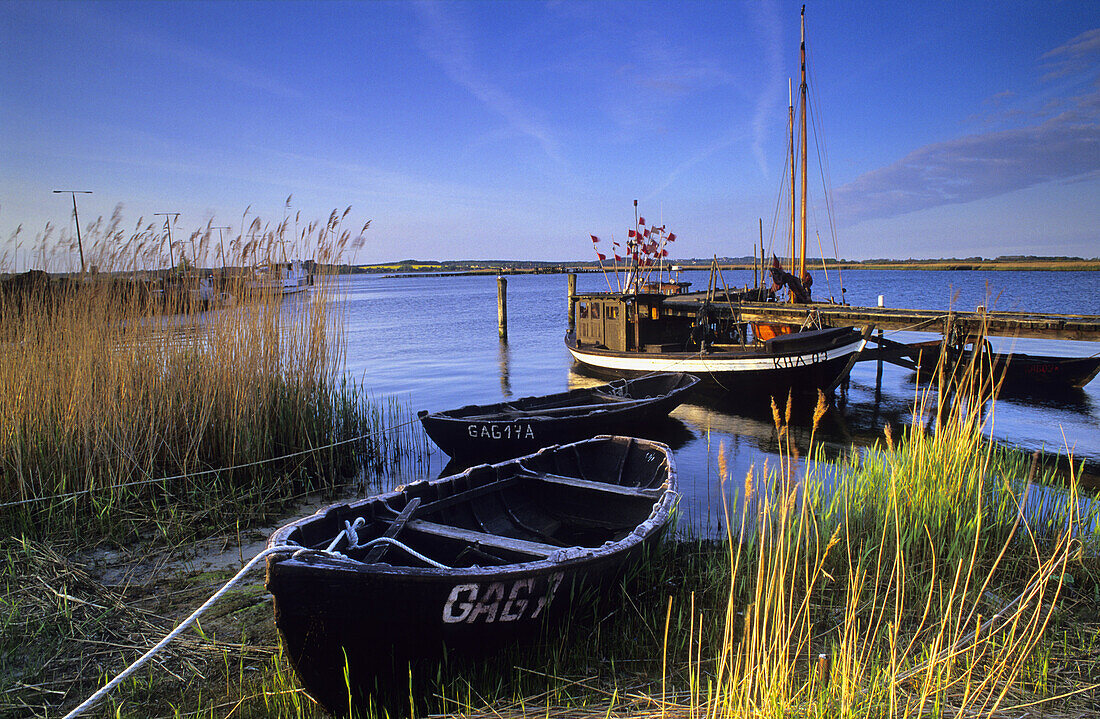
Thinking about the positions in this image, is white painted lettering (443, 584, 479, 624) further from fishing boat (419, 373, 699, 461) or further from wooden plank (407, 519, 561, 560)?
fishing boat (419, 373, 699, 461)

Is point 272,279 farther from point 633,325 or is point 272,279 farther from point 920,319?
point 920,319

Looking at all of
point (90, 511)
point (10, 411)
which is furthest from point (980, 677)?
point (10, 411)

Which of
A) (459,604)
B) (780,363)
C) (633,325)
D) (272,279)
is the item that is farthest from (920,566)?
(633,325)

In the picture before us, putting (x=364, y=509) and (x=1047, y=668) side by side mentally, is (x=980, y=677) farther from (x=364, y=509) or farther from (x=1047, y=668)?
(x=364, y=509)

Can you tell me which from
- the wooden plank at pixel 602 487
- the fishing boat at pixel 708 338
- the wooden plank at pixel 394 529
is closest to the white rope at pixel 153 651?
the wooden plank at pixel 394 529

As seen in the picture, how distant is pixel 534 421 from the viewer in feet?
30.2

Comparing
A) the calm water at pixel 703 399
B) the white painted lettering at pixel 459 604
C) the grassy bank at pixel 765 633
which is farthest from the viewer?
the calm water at pixel 703 399

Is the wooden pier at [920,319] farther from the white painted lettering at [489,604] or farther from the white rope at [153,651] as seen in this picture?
the white rope at [153,651]

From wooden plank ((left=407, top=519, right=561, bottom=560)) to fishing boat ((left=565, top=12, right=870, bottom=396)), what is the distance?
11000 mm

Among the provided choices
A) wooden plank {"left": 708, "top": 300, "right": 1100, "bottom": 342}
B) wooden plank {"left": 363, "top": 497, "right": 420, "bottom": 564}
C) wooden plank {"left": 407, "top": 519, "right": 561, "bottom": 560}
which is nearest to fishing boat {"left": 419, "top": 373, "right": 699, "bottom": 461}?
wooden plank {"left": 363, "top": 497, "right": 420, "bottom": 564}

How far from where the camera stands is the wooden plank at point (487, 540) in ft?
13.7

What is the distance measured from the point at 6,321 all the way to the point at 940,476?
28.6ft

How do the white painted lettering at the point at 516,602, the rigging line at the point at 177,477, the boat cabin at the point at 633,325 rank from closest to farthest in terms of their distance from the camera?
the white painted lettering at the point at 516,602
the rigging line at the point at 177,477
the boat cabin at the point at 633,325

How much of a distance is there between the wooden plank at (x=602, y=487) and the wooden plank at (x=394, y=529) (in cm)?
152
